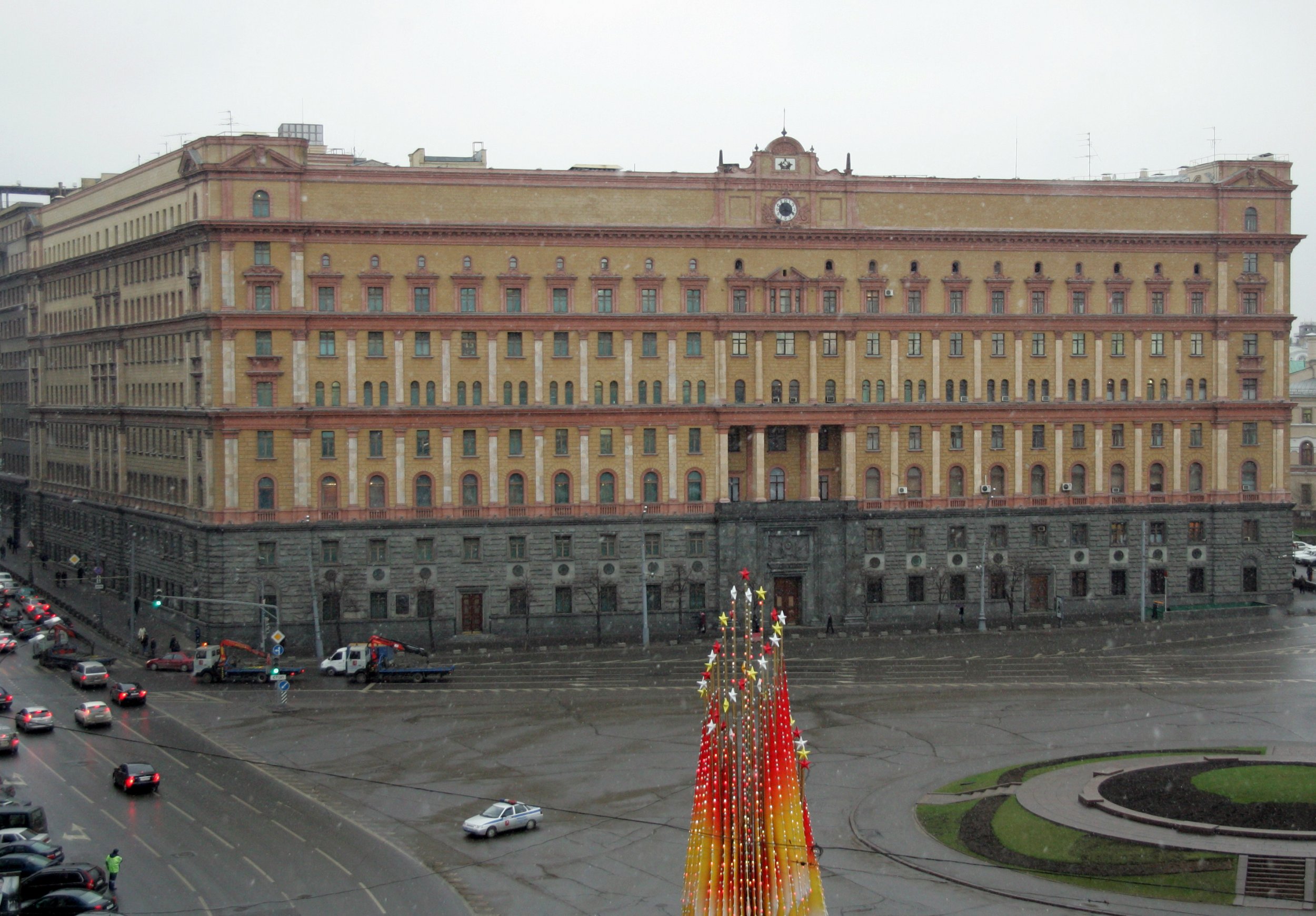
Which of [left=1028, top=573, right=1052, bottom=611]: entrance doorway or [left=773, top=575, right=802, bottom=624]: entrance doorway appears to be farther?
[left=1028, top=573, right=1052, bottom=611]: entrance doorway

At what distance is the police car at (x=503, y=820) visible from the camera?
53.3 meters

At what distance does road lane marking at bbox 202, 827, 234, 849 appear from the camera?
172 feet

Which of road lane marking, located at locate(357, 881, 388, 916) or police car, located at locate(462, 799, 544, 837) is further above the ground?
police car, located at locate(462, 799, 544, 837)

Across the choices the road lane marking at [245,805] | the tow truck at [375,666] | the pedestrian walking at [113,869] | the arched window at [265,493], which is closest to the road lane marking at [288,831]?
the road lane marking at [245,805]

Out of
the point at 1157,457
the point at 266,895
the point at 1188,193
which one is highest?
the point at 1188,193

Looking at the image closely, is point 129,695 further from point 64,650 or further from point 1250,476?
point 1250,476

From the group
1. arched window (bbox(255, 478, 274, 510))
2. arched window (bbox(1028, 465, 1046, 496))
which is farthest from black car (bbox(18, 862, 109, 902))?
arched window (bbox(1028, 465, 1046, 496))

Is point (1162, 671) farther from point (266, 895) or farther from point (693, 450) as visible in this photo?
point (266, 895)

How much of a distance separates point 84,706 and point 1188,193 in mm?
77046

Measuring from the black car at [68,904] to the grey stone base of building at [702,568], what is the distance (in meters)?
47.0

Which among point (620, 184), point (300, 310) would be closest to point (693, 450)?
point (620, 184)

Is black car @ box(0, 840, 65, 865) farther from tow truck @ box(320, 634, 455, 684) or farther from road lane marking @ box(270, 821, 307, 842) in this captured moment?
tow truck @ box(320, 634, 455, 684)

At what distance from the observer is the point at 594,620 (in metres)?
97.3

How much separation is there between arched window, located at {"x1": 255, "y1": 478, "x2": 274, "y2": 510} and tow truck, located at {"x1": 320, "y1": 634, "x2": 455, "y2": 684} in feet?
38.3
